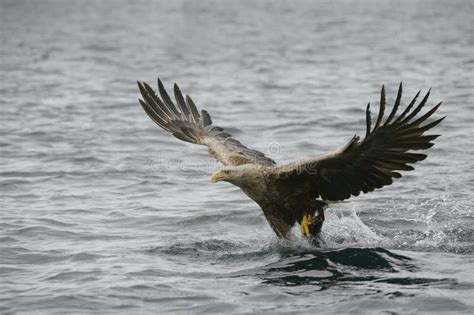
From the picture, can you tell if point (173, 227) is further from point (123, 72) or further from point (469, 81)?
point (123, 72)

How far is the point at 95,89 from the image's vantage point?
21781 millimetres

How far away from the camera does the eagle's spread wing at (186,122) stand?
10318mm

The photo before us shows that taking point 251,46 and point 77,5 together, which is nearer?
point 251,46

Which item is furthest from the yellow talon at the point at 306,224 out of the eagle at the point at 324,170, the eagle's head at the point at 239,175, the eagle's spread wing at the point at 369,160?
the eagle's head at the point at 239,175

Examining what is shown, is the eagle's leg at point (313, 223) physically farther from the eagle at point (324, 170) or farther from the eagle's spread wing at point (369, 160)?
the eagle's spread wing at point (369, 160)

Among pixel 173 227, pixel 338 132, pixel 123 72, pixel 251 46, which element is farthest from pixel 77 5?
pixel 173 227

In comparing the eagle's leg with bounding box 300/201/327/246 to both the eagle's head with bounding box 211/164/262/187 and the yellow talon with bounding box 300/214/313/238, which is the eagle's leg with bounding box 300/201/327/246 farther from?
the eagle's head with bounding box 211/164/262/187

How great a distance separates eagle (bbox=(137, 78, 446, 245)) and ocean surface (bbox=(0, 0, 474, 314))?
12.9 inches

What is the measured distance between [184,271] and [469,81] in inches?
571

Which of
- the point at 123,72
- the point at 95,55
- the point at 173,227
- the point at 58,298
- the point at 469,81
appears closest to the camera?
the point at 58,298

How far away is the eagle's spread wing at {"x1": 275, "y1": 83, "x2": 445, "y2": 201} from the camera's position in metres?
7.98

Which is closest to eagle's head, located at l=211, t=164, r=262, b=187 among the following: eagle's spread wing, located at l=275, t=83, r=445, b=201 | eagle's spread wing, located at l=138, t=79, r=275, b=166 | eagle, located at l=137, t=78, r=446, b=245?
eagle, located at l=137, t=78, r=446, b=245

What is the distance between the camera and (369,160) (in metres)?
8.17

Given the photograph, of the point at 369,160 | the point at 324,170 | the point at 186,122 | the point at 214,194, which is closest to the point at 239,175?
the point at 324,170
